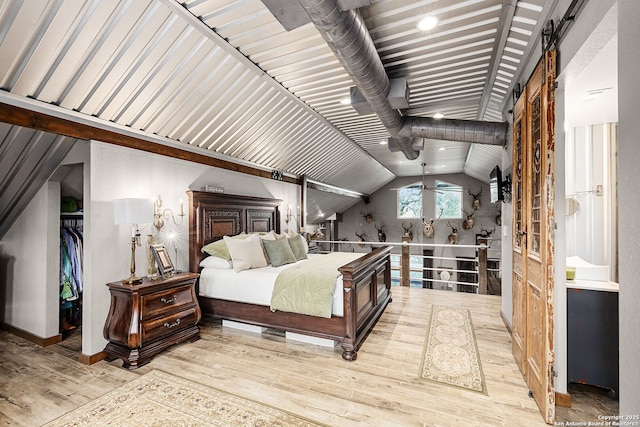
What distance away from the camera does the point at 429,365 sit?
2723 millimetres

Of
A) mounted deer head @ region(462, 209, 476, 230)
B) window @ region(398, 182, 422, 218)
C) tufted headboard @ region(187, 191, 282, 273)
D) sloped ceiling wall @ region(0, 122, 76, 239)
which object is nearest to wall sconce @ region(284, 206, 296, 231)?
tufted headboard @ region(187, 191, 282, 273)

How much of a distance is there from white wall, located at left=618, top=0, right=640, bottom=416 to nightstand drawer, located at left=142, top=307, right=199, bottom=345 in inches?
128

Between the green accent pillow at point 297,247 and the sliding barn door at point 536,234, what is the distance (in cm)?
273

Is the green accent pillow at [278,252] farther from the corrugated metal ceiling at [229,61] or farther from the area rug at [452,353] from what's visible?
the area rug at [452,353]

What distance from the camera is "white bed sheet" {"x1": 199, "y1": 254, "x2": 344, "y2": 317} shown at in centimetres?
335

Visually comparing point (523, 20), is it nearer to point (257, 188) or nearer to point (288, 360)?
point (288, 360)

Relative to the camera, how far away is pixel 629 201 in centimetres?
116

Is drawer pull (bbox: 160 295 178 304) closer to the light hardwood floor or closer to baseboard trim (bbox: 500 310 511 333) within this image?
the light hardwood floor

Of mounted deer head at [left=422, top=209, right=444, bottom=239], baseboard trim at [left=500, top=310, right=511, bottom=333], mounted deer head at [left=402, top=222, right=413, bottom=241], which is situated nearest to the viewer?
baseboard trim at [left=500, top=310, right=511, bottom=333]

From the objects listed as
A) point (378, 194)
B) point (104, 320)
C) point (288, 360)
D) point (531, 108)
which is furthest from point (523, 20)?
point (378, 194)

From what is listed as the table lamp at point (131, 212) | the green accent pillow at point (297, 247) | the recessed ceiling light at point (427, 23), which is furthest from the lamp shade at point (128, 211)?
the recessed ceiling light at point (427, 23)

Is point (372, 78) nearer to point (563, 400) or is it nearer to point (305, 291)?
point (305, 291)

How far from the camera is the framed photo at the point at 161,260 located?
3.13m

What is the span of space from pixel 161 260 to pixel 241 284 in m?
0.89
